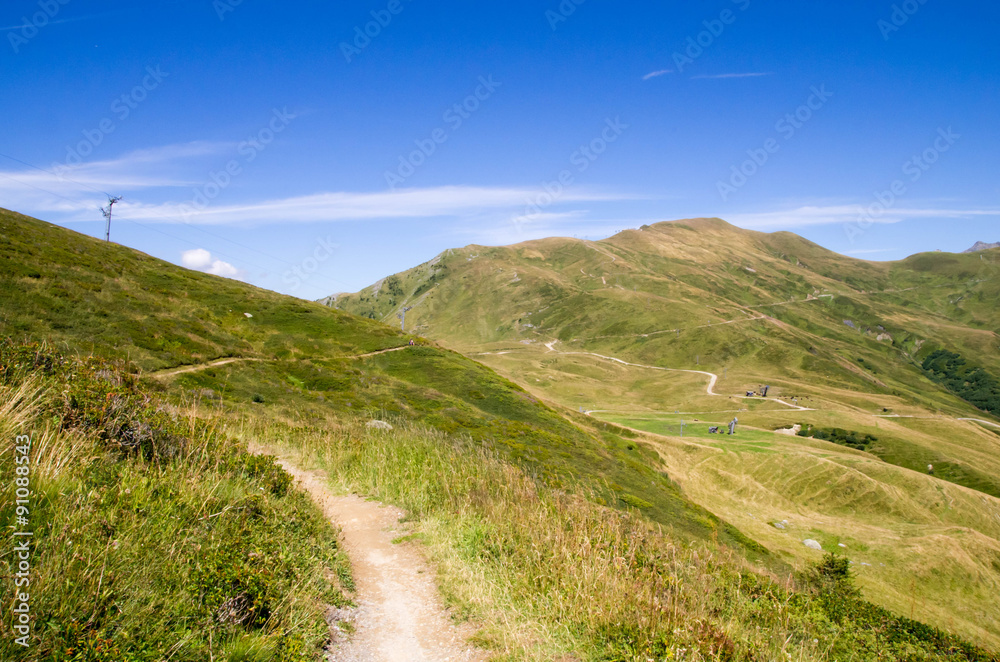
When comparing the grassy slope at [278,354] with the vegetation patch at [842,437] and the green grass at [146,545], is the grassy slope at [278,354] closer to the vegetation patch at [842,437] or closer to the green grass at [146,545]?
the green grass at [146,545]

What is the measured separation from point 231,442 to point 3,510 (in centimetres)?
522

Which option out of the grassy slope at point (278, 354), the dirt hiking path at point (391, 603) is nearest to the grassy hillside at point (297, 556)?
the dirt hiking path at point (391, 603)

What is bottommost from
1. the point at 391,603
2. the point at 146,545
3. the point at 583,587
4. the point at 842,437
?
the point at 842,437

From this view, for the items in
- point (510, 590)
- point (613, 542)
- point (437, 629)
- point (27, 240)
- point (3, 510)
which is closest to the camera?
point (3, 510)

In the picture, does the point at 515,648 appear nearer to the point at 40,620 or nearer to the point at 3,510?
the point at 40,620

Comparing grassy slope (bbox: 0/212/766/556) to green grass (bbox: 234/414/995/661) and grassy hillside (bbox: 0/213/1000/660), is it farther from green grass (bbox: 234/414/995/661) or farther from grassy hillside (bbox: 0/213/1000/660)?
grassy hillside (bbox: 0/213/1000/660)

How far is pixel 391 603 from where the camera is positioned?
6.54m

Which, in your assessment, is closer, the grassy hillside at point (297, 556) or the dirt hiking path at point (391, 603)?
the grassy hillside at point (297, 556)

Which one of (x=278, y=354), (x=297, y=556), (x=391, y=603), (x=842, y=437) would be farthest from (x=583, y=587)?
(x=842, y=437)

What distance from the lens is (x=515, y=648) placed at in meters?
5.38

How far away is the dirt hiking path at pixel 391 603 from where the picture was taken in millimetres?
5488

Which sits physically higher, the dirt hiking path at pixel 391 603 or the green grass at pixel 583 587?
the green grass at pixel 583 587

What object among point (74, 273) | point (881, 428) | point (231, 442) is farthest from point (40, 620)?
point (881, 428)

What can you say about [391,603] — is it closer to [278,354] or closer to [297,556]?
[297,556]
